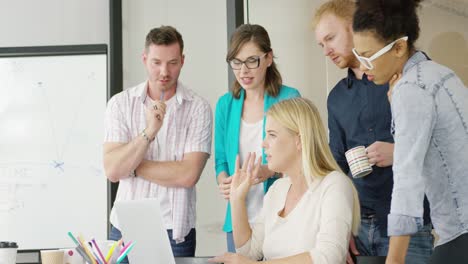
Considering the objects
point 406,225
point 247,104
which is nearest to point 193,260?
point 406,225

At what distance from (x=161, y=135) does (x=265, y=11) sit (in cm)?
109

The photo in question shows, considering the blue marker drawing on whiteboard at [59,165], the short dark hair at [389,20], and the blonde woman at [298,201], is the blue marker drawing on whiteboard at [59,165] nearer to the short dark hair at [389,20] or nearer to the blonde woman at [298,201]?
the blonde woman at [298,201]

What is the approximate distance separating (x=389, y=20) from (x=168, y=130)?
4.65 ft

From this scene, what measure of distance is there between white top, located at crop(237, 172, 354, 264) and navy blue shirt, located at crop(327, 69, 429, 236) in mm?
372

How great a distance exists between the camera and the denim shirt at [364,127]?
2.42 m

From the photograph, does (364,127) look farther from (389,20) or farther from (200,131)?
(389,20)

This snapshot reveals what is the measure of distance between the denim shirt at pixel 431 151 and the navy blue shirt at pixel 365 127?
77cm

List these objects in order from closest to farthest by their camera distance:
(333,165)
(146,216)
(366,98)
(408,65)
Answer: (408,65)
(146,216)
(333,165)
(366,98)

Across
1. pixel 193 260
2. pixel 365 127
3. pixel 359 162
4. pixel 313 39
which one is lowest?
pixel 193 260

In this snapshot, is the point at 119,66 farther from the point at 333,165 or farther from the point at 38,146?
the point at 333,165

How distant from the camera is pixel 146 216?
6.21 feet

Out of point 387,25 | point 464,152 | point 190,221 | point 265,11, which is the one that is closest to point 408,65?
point 387,25

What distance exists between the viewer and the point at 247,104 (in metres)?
2.84

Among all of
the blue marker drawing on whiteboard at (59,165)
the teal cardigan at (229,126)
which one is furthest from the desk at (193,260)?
the blue marker drawing on whiteboard at (59,165)
